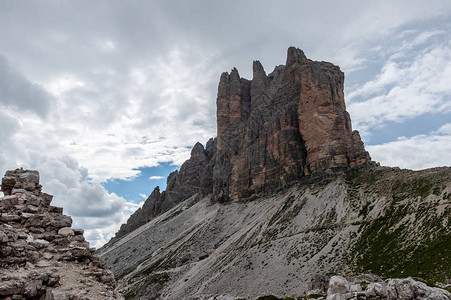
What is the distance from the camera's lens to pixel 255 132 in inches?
5157

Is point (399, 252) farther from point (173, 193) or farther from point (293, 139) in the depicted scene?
point (173, 193)

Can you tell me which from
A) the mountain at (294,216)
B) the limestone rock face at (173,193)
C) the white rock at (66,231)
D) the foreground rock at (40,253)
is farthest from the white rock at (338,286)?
the limestone rock face at (173,193)

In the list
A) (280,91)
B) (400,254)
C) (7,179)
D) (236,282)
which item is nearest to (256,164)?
(280,91)

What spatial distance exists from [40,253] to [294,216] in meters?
72.9

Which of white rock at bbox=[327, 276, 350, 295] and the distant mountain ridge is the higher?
the distant mountain ridge

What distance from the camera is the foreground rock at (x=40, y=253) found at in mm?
10492

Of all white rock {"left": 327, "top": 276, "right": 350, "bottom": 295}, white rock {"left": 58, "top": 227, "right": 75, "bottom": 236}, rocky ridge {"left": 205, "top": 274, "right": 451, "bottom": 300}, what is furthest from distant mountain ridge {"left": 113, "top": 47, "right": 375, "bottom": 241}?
white rock {"left": 58, "top": 227, "right": 75, "bottom": 236}

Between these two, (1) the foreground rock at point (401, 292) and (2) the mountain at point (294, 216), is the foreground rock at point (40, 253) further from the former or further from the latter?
(2) the mountain at point (294, 216)

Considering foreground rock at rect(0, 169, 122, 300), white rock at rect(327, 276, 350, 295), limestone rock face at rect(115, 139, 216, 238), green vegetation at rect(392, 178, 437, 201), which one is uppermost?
limestone rock face at rect(115, 139, 216, 238)

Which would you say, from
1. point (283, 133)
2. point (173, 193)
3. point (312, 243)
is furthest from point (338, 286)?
point (173, 193)

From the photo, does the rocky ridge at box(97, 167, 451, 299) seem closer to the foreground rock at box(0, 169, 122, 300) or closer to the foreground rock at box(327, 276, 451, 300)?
the foreground rock at box(327, 276, 451, 300)

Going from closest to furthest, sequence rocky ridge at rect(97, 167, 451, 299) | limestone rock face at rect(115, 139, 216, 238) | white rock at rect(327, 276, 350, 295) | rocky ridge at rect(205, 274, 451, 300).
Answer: rocky ridge at rect(205, 274, 451, 300)
white rock at rect(327, 276, 350, 295)
rocky ridge at rect(97, 167, 451, 299)
limestone rock face at rect(115, 139, 216, 238)

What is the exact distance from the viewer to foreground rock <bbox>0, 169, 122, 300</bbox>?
10492 millimetres

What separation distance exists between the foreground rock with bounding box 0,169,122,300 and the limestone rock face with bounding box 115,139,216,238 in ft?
520
